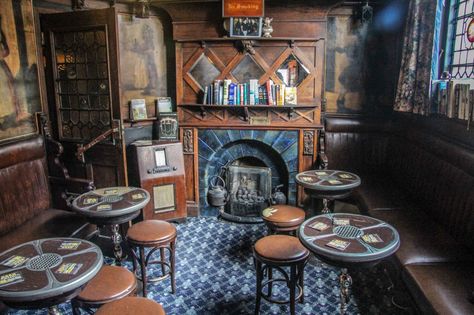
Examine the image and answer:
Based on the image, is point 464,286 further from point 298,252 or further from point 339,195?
point 339,195

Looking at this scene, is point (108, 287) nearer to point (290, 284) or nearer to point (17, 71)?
point (290, 284)

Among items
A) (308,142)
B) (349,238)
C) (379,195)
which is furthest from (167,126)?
(349,238)

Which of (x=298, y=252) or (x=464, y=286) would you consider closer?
(x=464, y=286)

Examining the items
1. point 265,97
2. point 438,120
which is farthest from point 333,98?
point 438,120

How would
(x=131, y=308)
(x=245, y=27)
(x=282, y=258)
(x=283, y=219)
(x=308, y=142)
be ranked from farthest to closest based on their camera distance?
(x=308, y=142) < (x=245, y=27) < (x=283, y=219) < (x=282, y=258) < (x=131, y=308)

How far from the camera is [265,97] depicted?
4.81 meters

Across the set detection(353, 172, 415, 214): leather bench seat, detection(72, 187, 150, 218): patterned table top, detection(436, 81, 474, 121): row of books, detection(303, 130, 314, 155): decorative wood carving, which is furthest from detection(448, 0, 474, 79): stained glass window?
detection(72, 187, 150, 218): patterned table top

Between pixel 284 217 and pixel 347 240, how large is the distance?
1138 millimetres

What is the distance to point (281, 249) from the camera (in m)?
2.94

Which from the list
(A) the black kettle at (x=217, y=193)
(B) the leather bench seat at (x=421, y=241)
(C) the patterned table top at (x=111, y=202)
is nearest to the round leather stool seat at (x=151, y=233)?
(C) the patterned table top at (x=111, y=202)

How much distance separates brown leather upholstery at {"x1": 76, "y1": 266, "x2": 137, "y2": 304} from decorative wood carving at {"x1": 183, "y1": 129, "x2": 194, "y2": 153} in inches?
99.9

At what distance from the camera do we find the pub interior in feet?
8.74

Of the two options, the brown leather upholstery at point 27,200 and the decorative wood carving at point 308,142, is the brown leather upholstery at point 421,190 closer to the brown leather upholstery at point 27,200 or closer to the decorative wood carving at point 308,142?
the decorative wood carving at point 308,142

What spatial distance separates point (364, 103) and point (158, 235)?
10.7 ft
